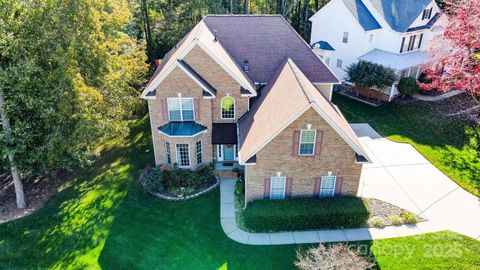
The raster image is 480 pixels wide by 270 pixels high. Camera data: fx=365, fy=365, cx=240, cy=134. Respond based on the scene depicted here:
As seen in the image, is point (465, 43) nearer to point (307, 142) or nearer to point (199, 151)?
point (307, 142)

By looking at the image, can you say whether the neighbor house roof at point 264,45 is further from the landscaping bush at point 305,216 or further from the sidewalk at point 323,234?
the sidewalk at point 323,234

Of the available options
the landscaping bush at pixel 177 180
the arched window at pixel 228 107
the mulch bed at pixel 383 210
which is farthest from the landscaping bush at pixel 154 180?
the mulch bed at pixel 383 210

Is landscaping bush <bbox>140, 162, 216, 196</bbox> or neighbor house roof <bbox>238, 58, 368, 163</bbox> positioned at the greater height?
neighbor house roof <bbox>238, 58, 368, 163</bbox>

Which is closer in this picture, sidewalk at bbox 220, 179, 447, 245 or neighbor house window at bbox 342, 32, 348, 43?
sidewalk at bbox 220, 179, 447, 245

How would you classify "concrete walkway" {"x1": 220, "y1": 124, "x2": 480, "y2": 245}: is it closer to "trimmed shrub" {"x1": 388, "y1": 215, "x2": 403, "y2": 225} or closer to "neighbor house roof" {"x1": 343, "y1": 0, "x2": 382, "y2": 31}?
"trimmed shrub" {"x1": 388, "y1": 215, "x2": 403, "y2": 225}

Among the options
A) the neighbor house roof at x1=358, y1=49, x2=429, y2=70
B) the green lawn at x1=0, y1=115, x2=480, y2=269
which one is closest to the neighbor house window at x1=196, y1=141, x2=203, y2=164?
the green lawn at x1=0, y1=115, x2=480, y2=269

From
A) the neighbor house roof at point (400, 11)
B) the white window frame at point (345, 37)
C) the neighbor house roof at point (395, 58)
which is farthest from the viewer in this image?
the white window frame at point (345, 37)
